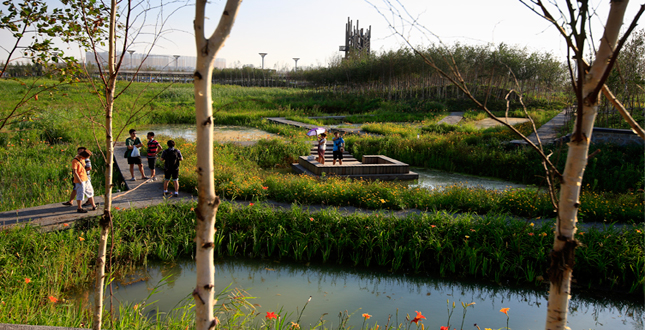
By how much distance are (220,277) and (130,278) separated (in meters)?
1.18

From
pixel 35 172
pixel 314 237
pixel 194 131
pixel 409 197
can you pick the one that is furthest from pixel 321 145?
pixel 194 131

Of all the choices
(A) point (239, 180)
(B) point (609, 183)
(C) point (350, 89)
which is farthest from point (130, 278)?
(C) point (350, 89)

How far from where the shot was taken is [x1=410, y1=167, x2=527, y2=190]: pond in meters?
11.3

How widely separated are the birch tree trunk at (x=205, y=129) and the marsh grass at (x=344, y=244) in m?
4.29

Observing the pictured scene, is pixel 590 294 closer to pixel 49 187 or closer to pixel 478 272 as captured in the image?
pixel 478 272

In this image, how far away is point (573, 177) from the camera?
1.55 m

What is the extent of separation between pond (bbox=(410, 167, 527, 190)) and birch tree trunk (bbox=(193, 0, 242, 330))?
975 centimetres

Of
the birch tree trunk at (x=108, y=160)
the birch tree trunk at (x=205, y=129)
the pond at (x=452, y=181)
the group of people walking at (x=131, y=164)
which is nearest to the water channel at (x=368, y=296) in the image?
the group of people walking at (x=131, y=164)

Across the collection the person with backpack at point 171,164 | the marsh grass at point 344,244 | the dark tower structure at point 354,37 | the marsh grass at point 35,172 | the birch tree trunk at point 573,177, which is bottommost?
the marsh grass at point 344,244

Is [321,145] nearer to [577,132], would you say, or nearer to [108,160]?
[108,160]

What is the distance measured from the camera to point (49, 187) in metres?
8.89

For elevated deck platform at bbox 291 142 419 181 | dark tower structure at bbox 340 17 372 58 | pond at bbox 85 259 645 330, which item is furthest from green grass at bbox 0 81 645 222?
dark tower structure at bbox 340 17 372 58

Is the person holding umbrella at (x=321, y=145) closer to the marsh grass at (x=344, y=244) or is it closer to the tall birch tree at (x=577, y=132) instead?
the marsh grass at (x=344, y=244)

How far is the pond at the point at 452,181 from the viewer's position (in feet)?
37.0
